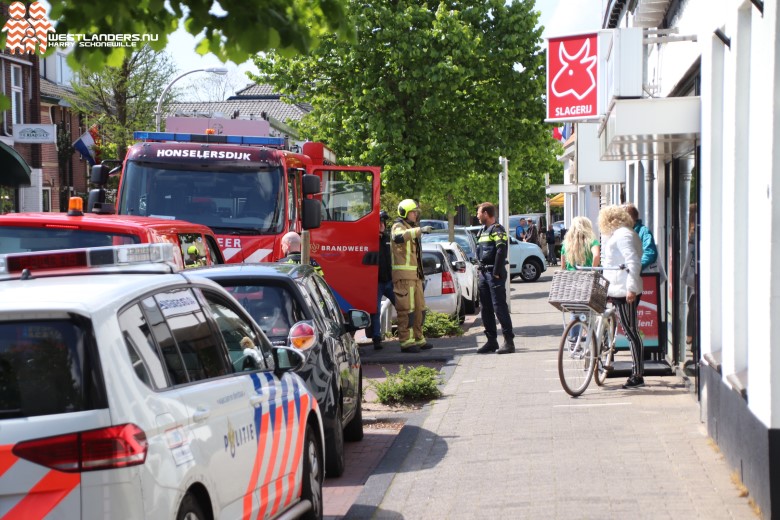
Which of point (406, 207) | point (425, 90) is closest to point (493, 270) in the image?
point (406, 207)

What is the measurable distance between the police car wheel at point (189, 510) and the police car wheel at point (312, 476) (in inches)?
69.2

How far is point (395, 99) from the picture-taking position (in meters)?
24.2

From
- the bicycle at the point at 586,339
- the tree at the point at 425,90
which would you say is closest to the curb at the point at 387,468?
the bicycle at the point at 586,339

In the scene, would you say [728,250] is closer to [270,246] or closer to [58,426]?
[58,426]

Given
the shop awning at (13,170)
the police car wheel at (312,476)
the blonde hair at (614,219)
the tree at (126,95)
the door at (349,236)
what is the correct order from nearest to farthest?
1. the police car wheel at (312,476)
2. the shop awning at (13,170)
3. the blonde hair at (614,219)
4. the door at (349,236)
5. the tree at (126,95)

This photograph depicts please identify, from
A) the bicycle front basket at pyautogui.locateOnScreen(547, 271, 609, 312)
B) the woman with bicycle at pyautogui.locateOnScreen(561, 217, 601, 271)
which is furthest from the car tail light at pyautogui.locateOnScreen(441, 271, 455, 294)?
the bicycle front basket at pyautogui.locateOnScreen(547, 271, 609, 312)

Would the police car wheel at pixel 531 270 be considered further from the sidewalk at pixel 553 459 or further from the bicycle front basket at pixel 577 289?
the bicycle front basket at pixel 577 289

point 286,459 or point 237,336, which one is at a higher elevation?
point 237,336

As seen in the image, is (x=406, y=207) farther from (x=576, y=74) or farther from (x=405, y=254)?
(x=576, y=74)

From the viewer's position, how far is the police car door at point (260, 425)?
5.34 meters

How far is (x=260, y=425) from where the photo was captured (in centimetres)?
564

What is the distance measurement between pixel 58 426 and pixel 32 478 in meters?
0.20

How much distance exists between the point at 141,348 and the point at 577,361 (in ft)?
24.4

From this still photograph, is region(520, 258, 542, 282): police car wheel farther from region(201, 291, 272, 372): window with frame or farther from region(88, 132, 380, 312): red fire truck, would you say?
region(201, 291, 272, 372): window with frame
